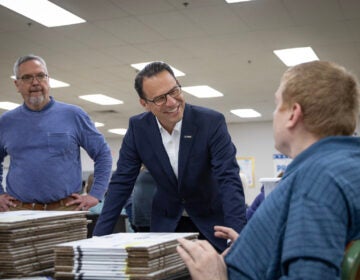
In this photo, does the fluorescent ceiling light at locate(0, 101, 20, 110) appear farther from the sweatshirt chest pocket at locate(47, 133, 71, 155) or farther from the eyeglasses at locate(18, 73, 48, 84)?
the sweatshirt chest pocket at locate(47, 133, 71, 155)

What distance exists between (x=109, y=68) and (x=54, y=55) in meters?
1.14

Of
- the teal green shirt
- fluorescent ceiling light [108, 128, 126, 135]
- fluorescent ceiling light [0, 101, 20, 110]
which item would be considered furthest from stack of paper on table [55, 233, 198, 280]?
fluorescent ceiling light [108, 128, 126, 135]

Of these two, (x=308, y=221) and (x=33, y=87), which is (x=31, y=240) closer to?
(x=308, y=221)

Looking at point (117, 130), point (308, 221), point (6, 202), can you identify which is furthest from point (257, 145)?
point (308, 221)

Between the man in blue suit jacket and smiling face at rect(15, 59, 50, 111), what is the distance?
0.80 meters

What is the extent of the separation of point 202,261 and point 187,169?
3.20 feet

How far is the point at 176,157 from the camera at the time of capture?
220cm

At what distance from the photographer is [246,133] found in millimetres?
15484

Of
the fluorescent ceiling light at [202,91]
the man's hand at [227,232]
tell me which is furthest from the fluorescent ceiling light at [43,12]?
the man's hand at [227,232]

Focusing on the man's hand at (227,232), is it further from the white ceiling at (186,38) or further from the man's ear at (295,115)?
the white ceiling at (186,38)

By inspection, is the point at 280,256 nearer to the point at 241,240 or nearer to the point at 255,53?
the point at 241,240

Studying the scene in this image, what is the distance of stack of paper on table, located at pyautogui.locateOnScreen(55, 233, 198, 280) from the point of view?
3.86ft

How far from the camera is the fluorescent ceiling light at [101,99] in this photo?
35.5ft

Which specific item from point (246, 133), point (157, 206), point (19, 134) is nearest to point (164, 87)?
point (157, 206)
